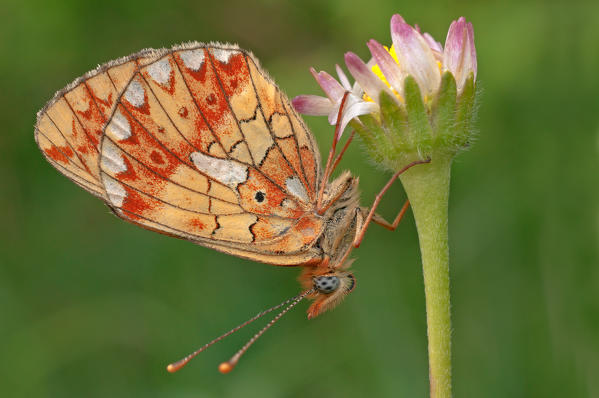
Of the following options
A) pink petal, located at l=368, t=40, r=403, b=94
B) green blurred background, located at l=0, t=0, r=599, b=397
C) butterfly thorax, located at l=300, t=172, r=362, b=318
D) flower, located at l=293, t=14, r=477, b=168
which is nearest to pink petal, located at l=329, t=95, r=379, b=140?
flower, located at l=293, t=14, r=477, b=168

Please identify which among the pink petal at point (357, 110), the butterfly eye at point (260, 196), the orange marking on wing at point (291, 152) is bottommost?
the butterfly eye at point (260, 196)

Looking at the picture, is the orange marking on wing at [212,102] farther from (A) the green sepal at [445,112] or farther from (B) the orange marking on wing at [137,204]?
(A) the green sepal at [445,112]

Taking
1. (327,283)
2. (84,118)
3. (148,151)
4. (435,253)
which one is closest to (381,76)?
(435,253)

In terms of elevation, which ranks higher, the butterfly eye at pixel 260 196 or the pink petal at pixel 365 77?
the pink petal at pixel 365 77

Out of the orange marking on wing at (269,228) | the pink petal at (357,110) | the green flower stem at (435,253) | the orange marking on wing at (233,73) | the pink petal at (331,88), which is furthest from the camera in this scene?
the orange marking on wing at (269,228)

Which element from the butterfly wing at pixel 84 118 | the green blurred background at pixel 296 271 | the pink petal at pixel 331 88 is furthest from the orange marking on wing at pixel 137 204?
the green blurred background at pixel 296 271

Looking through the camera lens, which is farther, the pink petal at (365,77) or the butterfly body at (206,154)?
the butterfly body at (206,154)

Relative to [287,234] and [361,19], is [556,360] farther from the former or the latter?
[361,19]

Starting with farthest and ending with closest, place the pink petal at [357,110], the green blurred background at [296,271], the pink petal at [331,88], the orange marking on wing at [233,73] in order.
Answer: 1. the green blurred background at [296,271]
2. the orange marking on wing at [233,73]
3. the pink petal at [331,88]
4. the pink petal at [357,110]
